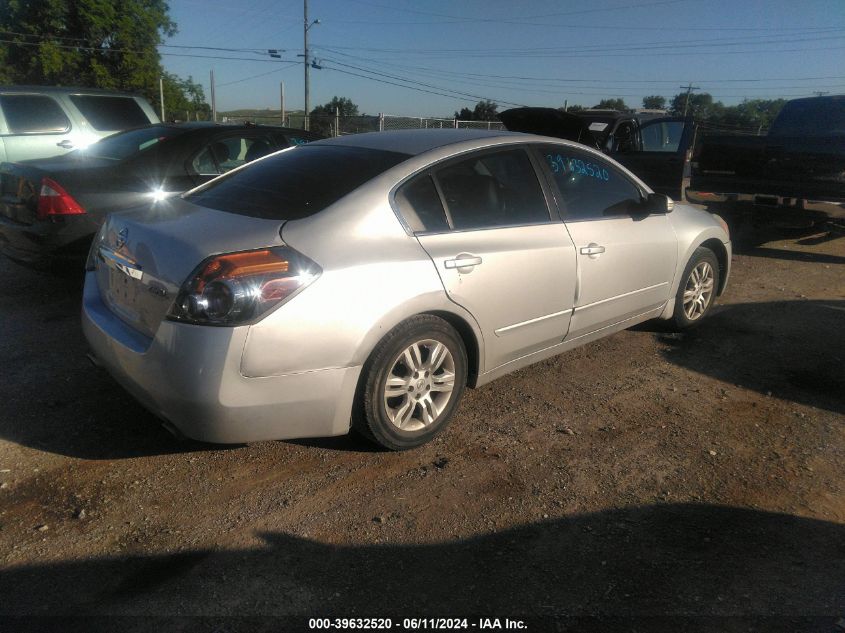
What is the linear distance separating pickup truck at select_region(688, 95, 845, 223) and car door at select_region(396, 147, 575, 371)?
5559mm

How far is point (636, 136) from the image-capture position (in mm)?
9844

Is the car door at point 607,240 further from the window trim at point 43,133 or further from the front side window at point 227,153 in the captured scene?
the window trim at point 43,133

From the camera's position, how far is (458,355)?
3.40 m

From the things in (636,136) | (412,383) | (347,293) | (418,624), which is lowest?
(418,624)

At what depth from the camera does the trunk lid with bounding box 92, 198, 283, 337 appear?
2758 millimetres

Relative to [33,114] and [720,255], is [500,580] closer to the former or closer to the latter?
[720,255]

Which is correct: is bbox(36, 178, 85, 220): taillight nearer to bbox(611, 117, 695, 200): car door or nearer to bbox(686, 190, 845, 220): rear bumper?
bbox(611, 117, 695, 200): car door

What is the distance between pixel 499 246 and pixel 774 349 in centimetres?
279

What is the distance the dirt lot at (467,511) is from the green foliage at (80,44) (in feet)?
156

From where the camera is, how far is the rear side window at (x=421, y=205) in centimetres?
324

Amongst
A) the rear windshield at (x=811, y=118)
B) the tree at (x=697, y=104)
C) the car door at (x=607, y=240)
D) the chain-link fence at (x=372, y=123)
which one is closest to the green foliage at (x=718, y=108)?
the tree at (x=697, y=104)

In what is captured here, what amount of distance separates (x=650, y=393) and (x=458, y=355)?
151cm

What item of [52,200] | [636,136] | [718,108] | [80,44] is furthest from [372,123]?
[718,108]

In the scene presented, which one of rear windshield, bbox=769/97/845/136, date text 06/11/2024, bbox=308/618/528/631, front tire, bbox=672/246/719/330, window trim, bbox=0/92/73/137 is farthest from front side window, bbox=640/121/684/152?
date text 06/11/2024, bbox=308/618/528/631
